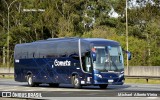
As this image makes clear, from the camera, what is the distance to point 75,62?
31031 millimetres

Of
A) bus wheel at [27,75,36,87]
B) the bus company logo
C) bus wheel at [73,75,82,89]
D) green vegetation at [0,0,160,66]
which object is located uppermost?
green vegetation at [0,0,160,66]

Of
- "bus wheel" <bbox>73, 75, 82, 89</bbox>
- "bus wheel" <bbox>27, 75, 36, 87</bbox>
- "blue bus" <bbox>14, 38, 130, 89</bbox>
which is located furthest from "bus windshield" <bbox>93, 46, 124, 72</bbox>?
"bus wheel" <bbox>27, 75, 36, 87</bbox>

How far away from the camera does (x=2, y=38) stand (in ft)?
279

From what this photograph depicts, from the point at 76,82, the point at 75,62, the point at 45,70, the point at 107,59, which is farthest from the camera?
the point at 45,70

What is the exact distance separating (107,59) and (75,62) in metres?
2.39

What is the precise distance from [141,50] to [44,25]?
3039cm

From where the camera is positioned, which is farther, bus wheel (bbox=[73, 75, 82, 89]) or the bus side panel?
the bus side panel

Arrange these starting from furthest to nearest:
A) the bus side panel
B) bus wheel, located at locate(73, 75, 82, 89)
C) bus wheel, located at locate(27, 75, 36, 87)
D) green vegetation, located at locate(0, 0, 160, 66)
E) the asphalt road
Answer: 1. green vegetation, located at locate(0, 0, 160, 66)
2. bus wheel, located at locate(27, 75, 36, 87)
3. the bus side panel
4. bus wheel, located at locate(73, 75, 82, 89)
5. the asphalt road

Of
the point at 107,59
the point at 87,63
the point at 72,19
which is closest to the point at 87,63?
the point at 87,63

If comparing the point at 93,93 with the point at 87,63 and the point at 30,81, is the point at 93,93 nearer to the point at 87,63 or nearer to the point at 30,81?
the point at 87,63

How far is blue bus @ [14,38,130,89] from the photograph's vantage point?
96.9ft

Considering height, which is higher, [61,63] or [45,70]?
[61,63]

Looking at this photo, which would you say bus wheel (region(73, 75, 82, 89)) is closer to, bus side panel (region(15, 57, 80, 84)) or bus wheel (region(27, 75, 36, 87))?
bus side panel (region(15, 57, 80, 84))

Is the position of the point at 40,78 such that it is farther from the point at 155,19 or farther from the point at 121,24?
the point at 121,24
